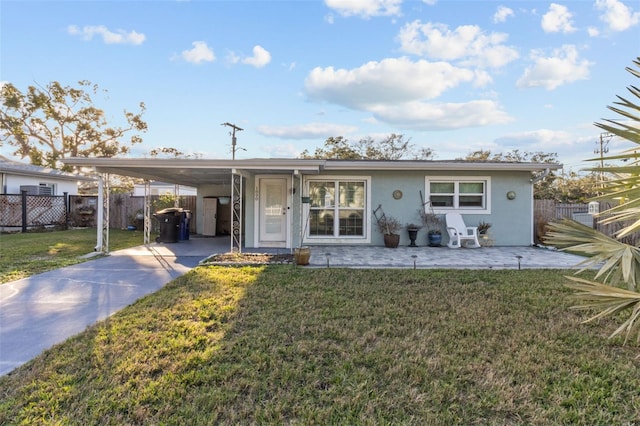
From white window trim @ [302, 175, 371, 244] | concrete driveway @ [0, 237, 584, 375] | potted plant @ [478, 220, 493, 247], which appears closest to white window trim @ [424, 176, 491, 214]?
potted plant @ [478, 220, 493, 247]

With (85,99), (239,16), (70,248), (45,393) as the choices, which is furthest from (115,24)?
(85,99)

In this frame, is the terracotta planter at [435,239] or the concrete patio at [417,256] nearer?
the concrete patio at [417,256]

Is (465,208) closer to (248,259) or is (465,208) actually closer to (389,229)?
(389,229)

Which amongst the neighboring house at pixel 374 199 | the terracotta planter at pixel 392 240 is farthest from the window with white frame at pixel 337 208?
the terracotta planter at pixel 392 240

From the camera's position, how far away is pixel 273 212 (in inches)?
387

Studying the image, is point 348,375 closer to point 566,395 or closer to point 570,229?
point 566,395

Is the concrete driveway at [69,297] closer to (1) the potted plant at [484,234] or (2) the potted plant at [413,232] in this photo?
(2) the potted plant at [413,232]

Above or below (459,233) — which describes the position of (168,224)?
above

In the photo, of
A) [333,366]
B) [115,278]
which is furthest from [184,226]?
[333,366]

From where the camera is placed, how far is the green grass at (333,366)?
228 centimetres

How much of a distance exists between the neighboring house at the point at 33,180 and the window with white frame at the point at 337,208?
44.3ft

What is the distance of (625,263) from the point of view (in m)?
2.57

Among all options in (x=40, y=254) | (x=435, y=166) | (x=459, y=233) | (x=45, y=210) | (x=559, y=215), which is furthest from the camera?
(x=45, y=210)

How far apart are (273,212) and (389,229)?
3449 millimetres
